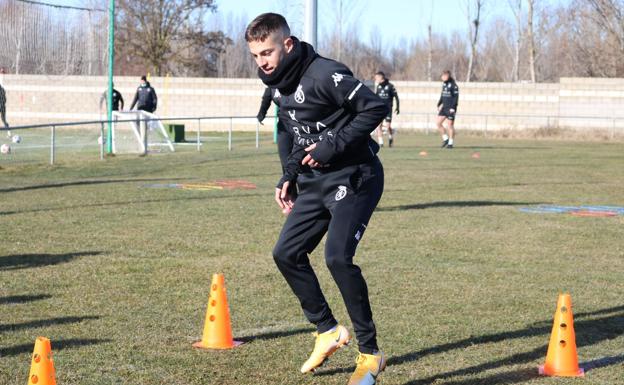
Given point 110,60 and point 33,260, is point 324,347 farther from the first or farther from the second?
point 110,60

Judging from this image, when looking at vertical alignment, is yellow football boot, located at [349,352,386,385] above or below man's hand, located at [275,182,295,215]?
below

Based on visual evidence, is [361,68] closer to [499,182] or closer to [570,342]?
[499,182]

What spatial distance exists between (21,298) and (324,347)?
3.17 metres

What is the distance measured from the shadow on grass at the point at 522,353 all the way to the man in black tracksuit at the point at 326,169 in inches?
16.9

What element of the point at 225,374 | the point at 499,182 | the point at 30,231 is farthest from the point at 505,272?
the point at 499,182

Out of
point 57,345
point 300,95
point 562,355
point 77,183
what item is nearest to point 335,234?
point 300,95

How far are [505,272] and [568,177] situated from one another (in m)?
12.3

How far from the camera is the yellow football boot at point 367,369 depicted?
17.3ft

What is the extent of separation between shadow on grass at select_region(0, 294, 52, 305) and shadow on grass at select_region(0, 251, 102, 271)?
4.39 feet

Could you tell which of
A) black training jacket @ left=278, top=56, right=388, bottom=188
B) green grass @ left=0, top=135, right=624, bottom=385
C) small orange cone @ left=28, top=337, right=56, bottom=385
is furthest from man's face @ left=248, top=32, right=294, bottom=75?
small orange cone @ left=28, top=337, right=56, bottom=385

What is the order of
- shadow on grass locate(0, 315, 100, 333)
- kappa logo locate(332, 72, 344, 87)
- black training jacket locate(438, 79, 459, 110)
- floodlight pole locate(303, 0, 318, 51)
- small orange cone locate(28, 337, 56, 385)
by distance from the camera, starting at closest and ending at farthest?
small orange cone locate(28, 337, 56, 385) → kappa logo locate(332, 72, 344, 87) → shadow on grass locate(0, 315, 100, 333) → floodlight pole locate(303, 0, 318, 51) → black training jacket locate(438, 79, 459, 110)

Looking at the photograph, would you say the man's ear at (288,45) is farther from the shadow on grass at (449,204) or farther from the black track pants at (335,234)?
the shadow on grass at (449,204)

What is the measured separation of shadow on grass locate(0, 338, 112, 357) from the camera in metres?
6.05

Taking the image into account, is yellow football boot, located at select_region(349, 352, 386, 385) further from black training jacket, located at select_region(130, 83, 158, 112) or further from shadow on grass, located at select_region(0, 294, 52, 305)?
black training jacket, located at select_region(130, 83, 158, 112)
